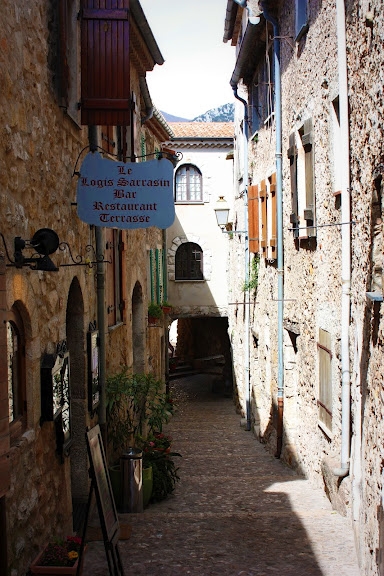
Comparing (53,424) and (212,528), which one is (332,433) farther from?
(53,424)

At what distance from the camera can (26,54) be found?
17.5 feet

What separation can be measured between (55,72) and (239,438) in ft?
34.1

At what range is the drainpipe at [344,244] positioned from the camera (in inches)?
266

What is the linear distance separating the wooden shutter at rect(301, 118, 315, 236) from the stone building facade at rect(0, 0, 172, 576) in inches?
110

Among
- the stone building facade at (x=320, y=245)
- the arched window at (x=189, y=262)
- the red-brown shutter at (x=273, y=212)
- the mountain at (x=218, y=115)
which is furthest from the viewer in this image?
the mountain at (x=218, y=115)

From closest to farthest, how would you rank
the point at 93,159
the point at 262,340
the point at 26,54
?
A: the point at 26,54, the point at 93,159, the point at 262,340

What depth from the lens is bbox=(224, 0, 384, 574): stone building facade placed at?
5.73m

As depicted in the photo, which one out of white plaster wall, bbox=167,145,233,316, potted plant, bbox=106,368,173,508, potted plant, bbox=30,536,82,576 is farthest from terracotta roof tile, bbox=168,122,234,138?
potted plant, bbox=30,536,82,576

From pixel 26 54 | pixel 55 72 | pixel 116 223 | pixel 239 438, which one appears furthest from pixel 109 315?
pixel 239 438

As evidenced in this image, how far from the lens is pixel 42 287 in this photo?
5746 millimetres

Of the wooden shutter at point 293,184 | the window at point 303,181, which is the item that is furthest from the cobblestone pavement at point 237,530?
the wooden shutter at point 293,184

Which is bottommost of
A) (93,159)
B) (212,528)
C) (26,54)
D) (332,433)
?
(212,528)

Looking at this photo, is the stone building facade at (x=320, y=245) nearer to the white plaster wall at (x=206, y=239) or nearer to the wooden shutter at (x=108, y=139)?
the wooden shutter at (x=108, y=139)

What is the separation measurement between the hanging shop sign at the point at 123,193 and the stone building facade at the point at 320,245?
5.94ft
